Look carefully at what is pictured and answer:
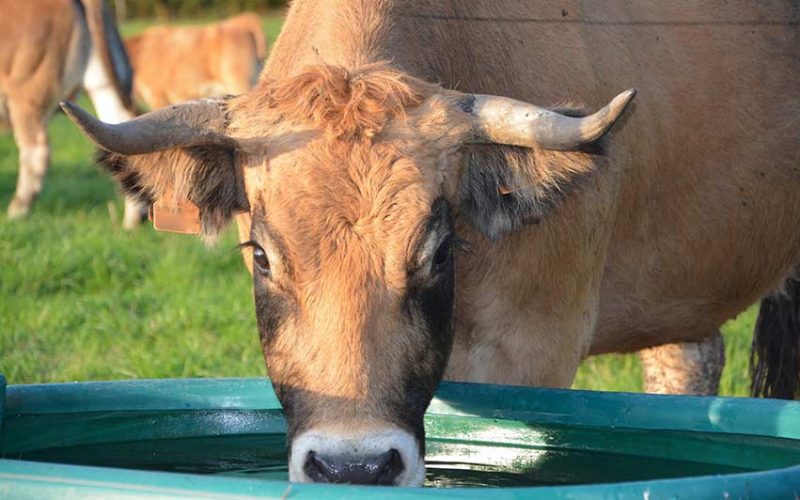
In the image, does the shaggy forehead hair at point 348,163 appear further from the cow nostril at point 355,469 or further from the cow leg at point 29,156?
the cow leg at point 29,156

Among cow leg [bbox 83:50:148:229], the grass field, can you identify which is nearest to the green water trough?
the grass field

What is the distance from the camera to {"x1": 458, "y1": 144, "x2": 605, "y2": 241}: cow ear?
358cm

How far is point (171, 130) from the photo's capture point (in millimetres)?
3498

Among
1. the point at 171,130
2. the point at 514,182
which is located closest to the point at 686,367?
the point at 514,182

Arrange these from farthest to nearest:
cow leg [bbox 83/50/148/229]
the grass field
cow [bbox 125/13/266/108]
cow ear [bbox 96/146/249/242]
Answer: cow [bbox 125/13/266/108] < cow leg [bbox 83/50/148/229] < the grass field < cow ear [bbox 96/146/249/242]

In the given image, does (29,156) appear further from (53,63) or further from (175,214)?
(175,214)

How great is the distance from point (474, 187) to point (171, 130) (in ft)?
2.54

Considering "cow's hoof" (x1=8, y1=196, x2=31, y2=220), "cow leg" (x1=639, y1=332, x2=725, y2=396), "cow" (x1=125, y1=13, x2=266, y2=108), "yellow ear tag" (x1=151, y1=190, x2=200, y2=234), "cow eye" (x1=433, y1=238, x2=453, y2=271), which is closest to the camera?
"cow eye" (x1=433, y1=238, x2=453, y2=271)

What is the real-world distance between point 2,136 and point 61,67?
6399 mm

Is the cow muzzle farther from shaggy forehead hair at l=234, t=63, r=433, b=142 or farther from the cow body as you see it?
the cow body

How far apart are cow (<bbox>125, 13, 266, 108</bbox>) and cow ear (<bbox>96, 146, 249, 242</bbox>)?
655 inches

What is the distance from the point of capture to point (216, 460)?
3533 mm

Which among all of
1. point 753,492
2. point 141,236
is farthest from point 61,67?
point 753,492

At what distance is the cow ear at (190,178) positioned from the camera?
3.57 metres
